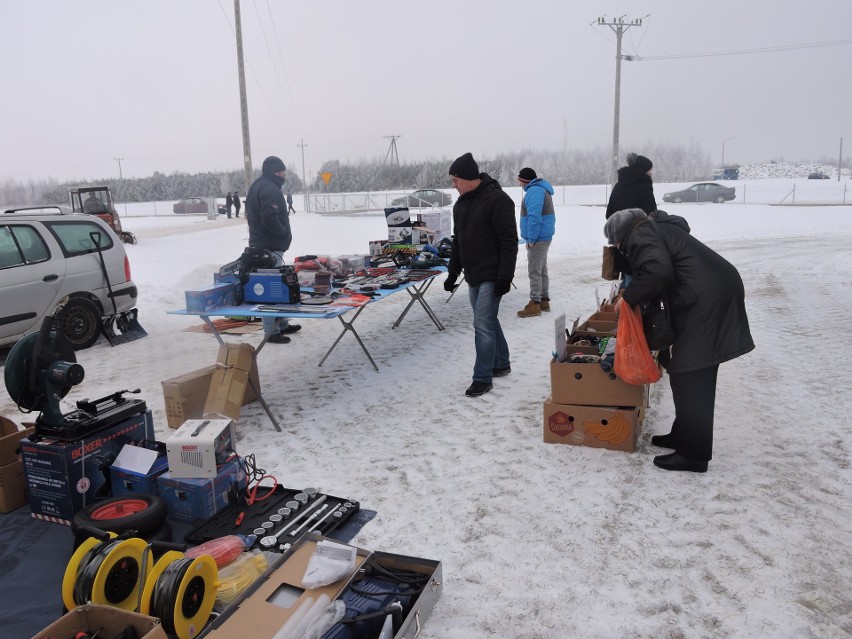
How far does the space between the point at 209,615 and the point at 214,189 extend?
72.5 metres

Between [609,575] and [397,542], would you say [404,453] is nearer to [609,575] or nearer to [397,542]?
[397,542]

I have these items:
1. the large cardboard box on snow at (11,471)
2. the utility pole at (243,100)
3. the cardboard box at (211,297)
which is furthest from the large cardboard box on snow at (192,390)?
the utility pole at (243,100)

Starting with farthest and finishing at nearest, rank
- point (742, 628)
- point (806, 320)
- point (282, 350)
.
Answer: point (806, 320) → point (282, 350) → point (742, 628)

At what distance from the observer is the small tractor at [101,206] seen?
1839 centimetres

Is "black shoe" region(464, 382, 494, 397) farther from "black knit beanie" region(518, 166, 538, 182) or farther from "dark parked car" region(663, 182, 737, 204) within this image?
"dark parked car" region(663, 182, 737, 204)

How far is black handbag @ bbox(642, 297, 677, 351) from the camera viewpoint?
3.55 m

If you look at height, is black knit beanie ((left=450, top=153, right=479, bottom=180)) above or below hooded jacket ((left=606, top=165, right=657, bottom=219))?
above

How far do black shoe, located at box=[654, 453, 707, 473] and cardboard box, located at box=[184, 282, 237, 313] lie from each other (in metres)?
3.40

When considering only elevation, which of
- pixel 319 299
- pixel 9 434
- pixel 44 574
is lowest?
pixel 44 574

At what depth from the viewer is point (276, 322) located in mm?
5758

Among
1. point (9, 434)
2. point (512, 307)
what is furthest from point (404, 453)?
point (512, 307)

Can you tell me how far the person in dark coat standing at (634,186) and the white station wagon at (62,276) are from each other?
5782 millimetres

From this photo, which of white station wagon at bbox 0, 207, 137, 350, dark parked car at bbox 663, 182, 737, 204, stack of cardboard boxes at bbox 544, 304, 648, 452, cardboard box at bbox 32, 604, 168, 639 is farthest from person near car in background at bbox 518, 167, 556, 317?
dark parked car at bbox 663, 182, 737, 204

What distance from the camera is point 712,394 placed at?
3613mm
